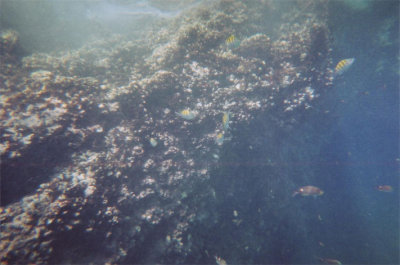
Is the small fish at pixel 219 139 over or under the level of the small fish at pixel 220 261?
over

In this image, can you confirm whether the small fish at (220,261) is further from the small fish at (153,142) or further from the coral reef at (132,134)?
the small fish at (153,142)

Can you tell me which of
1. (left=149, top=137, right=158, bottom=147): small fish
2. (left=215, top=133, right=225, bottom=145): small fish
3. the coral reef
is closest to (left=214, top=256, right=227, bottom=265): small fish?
the coral reef

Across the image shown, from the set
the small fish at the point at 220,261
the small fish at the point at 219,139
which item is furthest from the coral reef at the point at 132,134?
the small fish at the point at 220,261

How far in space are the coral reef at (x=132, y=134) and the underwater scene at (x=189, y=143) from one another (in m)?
0.03

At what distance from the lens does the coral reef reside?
383 cm

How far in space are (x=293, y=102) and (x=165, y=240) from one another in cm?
610

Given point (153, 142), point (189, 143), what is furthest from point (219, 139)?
point (153, 142)

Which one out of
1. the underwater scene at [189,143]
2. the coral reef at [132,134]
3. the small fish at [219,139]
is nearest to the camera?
the coral reef at [132,134]

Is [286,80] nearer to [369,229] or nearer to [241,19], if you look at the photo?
[241,19]

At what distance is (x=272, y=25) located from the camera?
1012 cm

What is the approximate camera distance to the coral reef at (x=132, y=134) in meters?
3.83

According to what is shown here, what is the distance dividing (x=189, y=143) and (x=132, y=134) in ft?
5.47

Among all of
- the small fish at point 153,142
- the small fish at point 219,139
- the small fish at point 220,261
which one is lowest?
the small fish at point 220,261

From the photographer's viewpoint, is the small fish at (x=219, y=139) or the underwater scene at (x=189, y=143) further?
the small fish at (x=219, y=139)
